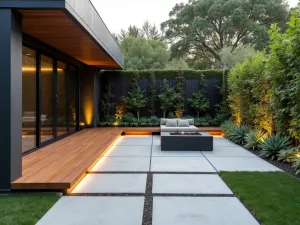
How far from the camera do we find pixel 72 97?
1027cm

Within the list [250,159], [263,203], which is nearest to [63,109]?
[250,159]

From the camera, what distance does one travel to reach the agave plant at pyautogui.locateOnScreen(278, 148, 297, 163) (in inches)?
244

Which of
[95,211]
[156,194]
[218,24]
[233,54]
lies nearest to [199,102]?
[156,194]

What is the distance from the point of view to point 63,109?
29.7 ft

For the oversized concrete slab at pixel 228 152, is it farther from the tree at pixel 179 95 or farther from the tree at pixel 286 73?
the tree at pixel 179 95

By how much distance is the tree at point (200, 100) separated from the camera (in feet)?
42.7

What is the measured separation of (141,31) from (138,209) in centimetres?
3090

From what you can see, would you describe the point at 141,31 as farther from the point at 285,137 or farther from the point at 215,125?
the point at 285,137

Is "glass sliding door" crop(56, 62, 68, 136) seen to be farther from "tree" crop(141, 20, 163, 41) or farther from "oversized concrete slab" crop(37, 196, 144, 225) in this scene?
"tree" crop(141, 20, 163, 41)

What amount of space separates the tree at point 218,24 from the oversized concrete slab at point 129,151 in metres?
16.2

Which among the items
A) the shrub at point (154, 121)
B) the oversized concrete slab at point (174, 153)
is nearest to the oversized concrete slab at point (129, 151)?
the oversized concrete slab at point (174, 153)

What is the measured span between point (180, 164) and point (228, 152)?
2.11 metres

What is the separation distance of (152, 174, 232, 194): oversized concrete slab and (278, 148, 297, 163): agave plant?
200 centimetres

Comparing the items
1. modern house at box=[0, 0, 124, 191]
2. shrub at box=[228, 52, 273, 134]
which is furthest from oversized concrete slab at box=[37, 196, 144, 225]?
shrub at box=[228, 52, 273, 134]
